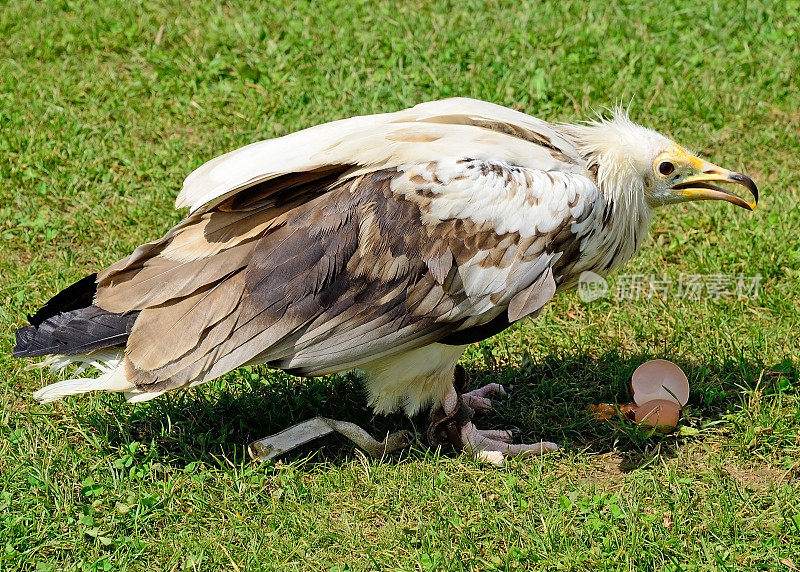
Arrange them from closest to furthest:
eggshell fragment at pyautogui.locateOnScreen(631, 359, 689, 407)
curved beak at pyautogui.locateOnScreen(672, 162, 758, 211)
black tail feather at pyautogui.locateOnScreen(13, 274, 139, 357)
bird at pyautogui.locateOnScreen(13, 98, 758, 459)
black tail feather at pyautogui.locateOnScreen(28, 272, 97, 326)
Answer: bird at pyautogui.locateOnScreen(13, 98, 758, 459)
black tail feather at pyautogui.locateOnScreen(13, 274, 139, 357)
black tail feather at pyautogui.locateOnScreen(28, 272, 97, 326)
curved beak at pyautogui.locateOnScreen(672, 162, 758, 211)
eggshell fragment at pyautogui.locateOnScreen(631, 359, 689, 407)

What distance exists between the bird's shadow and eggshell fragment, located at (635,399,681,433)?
0.06 meters

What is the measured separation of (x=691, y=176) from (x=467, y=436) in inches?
58.4

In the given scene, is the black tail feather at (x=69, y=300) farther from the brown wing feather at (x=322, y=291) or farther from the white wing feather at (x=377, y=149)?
the white wing feather at (x=377, y=149)

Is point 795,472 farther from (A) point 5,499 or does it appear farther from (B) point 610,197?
(A) point 5,499

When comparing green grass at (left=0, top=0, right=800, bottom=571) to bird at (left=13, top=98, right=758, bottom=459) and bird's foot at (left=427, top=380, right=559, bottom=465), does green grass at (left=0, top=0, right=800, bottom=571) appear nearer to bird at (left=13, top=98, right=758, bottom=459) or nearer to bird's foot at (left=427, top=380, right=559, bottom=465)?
bird's foot at (left=427, top=380, right=559, bottom=465)

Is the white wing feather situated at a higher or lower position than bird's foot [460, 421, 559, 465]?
higher

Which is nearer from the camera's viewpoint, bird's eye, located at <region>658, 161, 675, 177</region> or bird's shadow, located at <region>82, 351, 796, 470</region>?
bird's eye, located at <region>658, 161, 675, 177</region>

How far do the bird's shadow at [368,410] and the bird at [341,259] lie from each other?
20.0 inches

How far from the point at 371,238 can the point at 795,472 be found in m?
2.06

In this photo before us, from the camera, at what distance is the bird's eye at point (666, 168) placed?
4281mm

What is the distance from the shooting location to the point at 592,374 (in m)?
4.86

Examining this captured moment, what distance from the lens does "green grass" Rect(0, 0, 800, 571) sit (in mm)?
3949

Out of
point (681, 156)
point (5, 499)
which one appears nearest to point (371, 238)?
point (681, 156)

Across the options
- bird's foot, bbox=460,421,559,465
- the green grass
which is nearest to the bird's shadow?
the green grass
